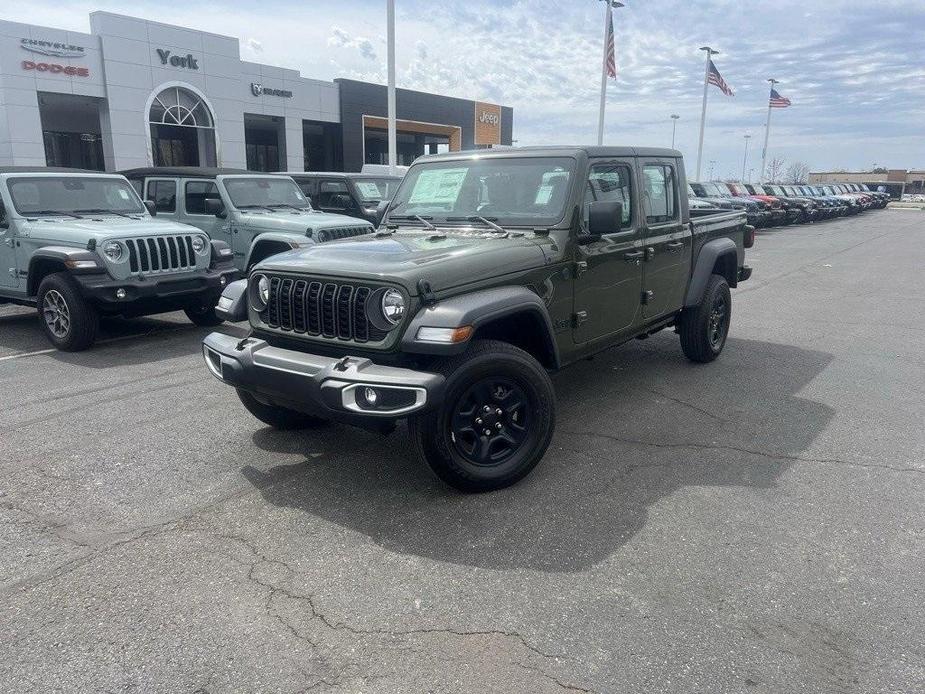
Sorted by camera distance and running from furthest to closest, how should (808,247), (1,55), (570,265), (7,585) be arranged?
(1,55) → (808,247) → (570,265) → (7,585)

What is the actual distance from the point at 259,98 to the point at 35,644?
1216 inches

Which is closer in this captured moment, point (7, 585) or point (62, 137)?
point (7, 585)

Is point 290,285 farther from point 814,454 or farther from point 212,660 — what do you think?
point 814,454

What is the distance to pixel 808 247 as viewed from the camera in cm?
2045

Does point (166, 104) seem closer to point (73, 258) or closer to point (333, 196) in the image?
point (333, 196)

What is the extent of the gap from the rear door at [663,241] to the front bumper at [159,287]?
4.84 m

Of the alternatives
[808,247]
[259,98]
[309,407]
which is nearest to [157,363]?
[309,407]

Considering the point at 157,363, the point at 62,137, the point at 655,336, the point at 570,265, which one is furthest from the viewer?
the point at 62,137

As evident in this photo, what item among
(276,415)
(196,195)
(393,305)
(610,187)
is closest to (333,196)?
(196,195)

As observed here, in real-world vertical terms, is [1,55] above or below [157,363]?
above

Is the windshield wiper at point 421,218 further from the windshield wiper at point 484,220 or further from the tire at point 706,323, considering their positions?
the tire at point 706,323

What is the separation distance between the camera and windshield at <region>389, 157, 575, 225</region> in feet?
15.5

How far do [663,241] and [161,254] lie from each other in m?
5.27

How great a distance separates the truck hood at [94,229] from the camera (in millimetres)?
7410
